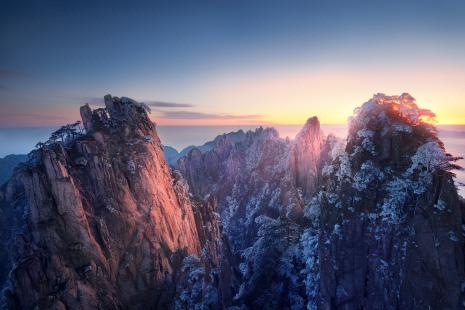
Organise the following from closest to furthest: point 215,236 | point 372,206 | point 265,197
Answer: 1. point 372,206
2. point 215,236
3. point 265,197

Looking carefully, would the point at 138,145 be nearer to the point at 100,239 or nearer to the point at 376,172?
the point at 100,239

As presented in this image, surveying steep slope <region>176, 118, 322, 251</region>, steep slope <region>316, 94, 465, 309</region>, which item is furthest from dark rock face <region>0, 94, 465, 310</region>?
steep slope <region>176, 118, 322, 251</region>

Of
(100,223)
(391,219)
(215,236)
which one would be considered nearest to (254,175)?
(215,236)

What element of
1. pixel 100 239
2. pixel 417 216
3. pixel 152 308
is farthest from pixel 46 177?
pixel 417 216

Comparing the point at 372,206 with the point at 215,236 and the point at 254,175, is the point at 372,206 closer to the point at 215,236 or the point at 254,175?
the point at 215,236

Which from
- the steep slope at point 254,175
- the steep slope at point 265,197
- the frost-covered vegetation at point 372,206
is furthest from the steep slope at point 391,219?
the steep slope at point 254,175

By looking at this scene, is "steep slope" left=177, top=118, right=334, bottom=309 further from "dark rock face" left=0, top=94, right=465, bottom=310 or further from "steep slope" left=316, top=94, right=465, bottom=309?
"steep slope" left=316, top=94, right=465, bottom=309
